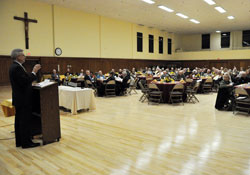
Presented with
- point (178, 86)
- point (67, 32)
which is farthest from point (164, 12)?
point (178, 86)

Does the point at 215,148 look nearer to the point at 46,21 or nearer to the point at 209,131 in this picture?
the point at 209,131

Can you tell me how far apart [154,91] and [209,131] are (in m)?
3.94

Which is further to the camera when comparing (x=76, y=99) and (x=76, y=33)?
(x=76, y=33)

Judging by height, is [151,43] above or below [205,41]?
below

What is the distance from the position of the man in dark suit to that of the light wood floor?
33cm

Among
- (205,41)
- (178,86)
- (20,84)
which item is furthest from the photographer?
(205,41)

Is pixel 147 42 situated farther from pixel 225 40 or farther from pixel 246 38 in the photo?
pixel 246 38

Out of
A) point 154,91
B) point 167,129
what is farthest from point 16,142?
point 154,91

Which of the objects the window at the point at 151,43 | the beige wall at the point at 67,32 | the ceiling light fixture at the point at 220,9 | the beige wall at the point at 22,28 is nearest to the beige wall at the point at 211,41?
the window at the point at 151,43

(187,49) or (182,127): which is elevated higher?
(187,49)

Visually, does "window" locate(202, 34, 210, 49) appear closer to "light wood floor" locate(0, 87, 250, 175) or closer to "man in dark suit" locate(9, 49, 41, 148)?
"light wood floor" locate(0, 87, 250, 175)

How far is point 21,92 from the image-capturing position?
3.86 m

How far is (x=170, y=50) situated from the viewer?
27750 mm

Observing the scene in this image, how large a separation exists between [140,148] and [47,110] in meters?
1.93
